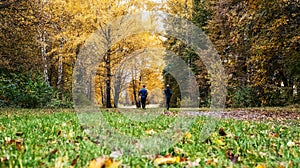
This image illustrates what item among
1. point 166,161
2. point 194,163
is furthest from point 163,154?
point 194,163

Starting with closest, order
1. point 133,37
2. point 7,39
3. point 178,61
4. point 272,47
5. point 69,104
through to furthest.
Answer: point 272,47, point 7,39, point 69,104, point 133,37, point 178,61

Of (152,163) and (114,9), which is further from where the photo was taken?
(114,9)

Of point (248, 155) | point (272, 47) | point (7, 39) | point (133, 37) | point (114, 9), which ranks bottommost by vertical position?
point (248, 155)

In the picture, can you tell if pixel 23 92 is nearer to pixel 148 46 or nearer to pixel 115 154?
pixel 148 46

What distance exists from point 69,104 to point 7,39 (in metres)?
7.12

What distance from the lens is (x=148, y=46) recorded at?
26.4 m

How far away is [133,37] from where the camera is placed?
983 inches

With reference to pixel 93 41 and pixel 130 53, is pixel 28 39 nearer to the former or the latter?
pixel 93 41

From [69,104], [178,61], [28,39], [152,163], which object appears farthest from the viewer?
[178,61]

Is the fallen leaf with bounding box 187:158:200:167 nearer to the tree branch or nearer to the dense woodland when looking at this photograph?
the dense woodland

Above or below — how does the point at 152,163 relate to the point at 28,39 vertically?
below

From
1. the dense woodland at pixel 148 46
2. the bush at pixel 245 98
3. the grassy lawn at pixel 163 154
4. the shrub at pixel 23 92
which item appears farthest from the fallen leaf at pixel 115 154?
the bush at pixel 245 98

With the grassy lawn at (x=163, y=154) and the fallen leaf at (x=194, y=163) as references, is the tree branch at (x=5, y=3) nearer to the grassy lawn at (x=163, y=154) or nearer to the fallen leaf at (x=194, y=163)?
the grassy lawn at (x=163, y=154)

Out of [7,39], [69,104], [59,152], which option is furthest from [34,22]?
[59,152]
